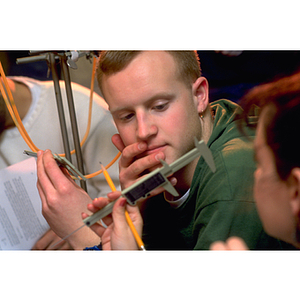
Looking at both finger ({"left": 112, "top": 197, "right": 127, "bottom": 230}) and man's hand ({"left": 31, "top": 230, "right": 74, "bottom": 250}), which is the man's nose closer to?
finger ({"left": 112, "top": 197, "right": 127, "bottom": 230})

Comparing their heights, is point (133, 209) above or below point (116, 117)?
below

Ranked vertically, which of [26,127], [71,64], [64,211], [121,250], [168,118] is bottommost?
[121,250]

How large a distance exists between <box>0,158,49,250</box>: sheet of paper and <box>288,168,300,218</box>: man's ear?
647 millimetres

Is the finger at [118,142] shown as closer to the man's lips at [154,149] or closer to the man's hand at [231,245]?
the man's lips at [154,149]

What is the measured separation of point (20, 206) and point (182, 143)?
1.68ft

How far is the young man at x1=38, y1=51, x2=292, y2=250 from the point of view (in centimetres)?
61

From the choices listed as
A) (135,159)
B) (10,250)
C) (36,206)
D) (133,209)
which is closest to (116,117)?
(135,159)

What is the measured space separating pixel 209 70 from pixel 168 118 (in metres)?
0.17

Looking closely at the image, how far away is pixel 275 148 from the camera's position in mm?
599

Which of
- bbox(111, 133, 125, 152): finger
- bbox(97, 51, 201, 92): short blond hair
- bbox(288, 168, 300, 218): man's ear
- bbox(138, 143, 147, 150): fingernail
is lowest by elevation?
bbox(288, 168, 300, 218): man's ear

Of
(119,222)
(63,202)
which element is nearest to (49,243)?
(63,202)

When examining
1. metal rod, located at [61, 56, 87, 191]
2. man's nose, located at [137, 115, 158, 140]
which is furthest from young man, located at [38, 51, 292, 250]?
metal rod, located at [61, 56, 87, 191]

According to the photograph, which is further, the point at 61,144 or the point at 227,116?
the point at 61,144

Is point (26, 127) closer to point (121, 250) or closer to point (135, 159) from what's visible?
point (135, 159)
